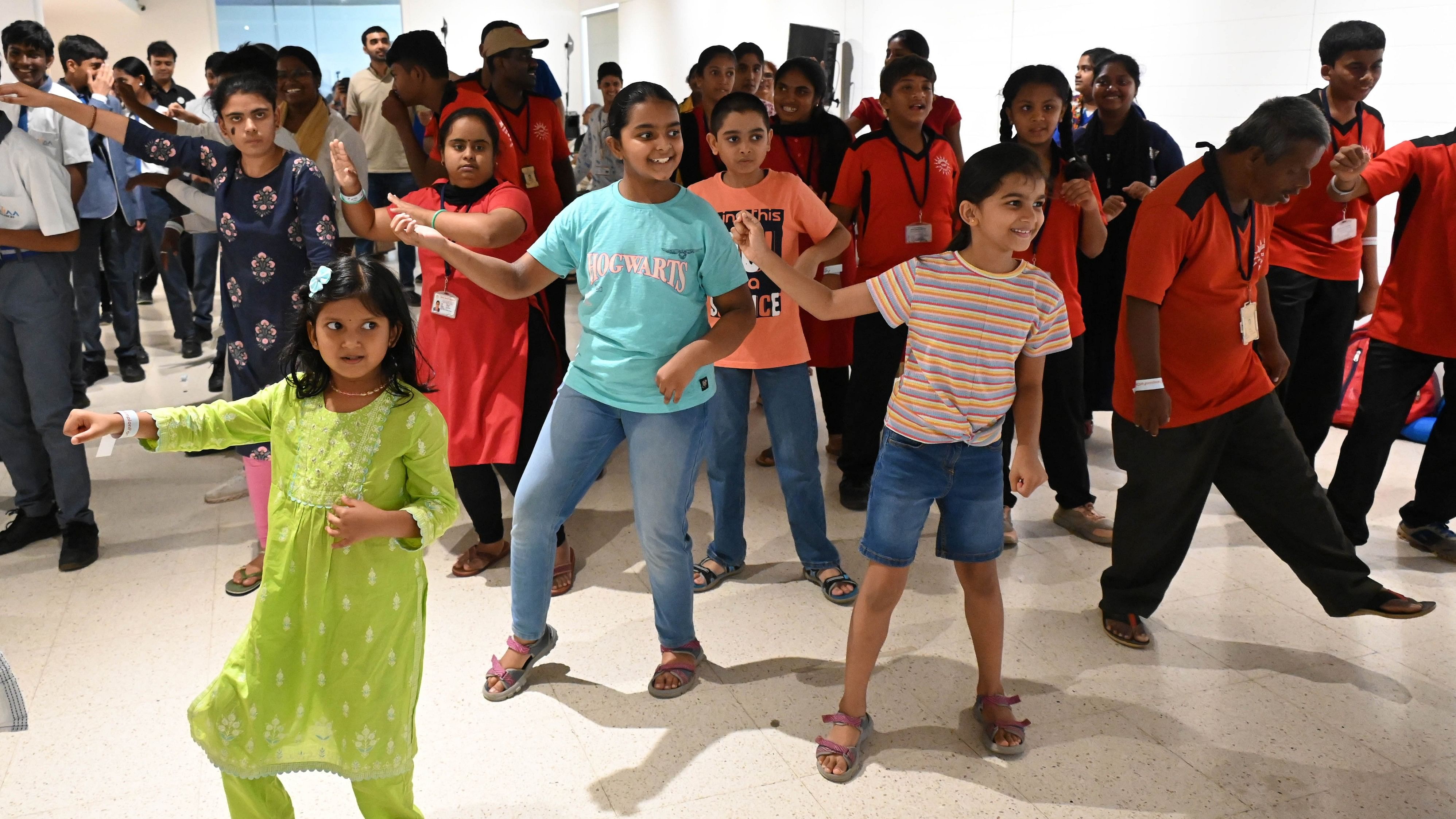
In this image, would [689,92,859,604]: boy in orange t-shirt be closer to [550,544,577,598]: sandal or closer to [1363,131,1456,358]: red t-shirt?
[550,544,577,598]: sandal

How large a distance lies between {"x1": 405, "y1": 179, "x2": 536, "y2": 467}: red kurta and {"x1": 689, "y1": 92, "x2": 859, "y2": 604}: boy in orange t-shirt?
2.03 feet

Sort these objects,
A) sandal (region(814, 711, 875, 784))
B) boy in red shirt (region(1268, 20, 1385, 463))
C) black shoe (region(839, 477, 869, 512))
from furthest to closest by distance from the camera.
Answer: black shoe (region(839, 477, 869, 512)), boy in red shirt (region(1268, 20, 1385, 463)), sandal (region(814, 711, 875, 784))

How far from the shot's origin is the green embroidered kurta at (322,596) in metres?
1.75

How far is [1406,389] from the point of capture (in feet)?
11.2

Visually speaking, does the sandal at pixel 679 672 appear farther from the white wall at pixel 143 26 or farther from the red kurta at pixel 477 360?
the white wall at pixel 143 26

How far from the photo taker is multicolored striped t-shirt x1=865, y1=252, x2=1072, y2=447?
7.22ft

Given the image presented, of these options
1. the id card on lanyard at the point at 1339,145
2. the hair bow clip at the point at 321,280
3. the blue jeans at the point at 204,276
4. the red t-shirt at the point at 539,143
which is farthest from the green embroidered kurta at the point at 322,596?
the blue jeans at the point at 204,276

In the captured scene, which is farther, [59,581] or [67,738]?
[59,581]

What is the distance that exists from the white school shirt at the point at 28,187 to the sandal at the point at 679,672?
242 centimetres

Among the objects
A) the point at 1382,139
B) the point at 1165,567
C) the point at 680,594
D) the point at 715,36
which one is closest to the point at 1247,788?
the point at 1165,567

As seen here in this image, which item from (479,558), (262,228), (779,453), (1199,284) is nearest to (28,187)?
(262,228)

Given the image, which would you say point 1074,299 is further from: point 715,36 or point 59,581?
point 715,36

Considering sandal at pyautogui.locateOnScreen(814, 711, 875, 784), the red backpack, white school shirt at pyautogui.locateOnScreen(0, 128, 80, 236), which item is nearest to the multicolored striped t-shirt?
sandal at pyautogui.locateOnScreen(814, 711, 875, 784)

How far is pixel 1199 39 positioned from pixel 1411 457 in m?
2.37
